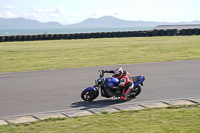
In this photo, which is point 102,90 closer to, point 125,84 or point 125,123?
point 125,84

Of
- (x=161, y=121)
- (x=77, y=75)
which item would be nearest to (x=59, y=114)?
(x=161, y=121)

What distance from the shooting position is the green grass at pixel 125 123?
556 centimetres

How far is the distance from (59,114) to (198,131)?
3.32 meters

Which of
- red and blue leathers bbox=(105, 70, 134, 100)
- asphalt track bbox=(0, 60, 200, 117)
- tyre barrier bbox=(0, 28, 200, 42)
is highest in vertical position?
tyre barrier bbox=(0, 28, 200, 42)

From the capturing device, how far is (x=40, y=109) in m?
7.43

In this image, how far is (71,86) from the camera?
33.1 feet

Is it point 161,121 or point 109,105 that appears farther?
point 109,105

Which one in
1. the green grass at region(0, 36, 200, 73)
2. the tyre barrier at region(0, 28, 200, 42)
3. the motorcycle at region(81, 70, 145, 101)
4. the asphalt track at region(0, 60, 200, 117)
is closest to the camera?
the asphalt track at region(0, 60, 200, 117)

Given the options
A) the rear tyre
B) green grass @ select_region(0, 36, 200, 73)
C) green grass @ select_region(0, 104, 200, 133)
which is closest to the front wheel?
the rear tyre

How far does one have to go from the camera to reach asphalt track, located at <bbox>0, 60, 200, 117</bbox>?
791cm

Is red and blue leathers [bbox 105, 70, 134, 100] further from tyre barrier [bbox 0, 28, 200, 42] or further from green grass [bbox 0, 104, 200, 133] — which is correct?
tyre barrier [bbox 0, 28, 200, 42]

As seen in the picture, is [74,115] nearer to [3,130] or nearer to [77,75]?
[3,130]

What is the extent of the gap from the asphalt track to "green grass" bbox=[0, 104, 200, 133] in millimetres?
1221

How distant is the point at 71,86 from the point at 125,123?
443cm
